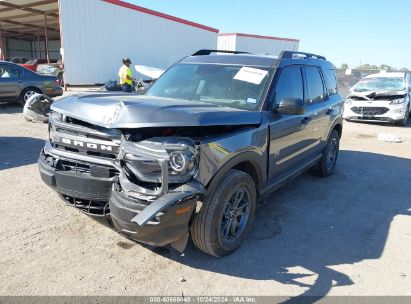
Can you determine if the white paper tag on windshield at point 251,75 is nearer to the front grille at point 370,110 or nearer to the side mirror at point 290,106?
the side mirror at point 290,106

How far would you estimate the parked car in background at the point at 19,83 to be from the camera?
37.3 feet

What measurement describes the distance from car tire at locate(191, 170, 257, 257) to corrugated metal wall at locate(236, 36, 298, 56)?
2830 centimetres

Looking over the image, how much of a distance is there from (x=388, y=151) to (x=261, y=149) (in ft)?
20.9

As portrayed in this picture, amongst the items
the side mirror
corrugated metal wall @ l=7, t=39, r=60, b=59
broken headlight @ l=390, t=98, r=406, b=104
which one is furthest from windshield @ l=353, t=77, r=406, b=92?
corrugated metal wall @ l=7, t=39, r=60, b=59

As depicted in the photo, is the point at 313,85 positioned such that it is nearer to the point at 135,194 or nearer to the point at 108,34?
the point at 135,194

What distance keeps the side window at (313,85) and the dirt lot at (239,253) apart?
1.44 metres

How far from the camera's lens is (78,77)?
18.1 meters

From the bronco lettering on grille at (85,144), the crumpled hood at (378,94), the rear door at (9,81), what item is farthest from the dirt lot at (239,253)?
the crumpled hood at (378,94)

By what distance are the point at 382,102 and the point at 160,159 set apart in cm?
1170

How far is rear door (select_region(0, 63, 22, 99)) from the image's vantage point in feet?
37.1

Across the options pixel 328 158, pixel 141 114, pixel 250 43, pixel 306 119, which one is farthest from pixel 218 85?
pixel 250 43

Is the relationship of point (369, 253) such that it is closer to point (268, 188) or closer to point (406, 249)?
point (406, 249)

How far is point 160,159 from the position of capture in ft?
8.95

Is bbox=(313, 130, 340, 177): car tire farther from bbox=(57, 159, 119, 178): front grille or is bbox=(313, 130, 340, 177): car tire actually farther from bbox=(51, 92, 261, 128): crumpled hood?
Answer: bbox=(57, 159, 119, 178): front grille
